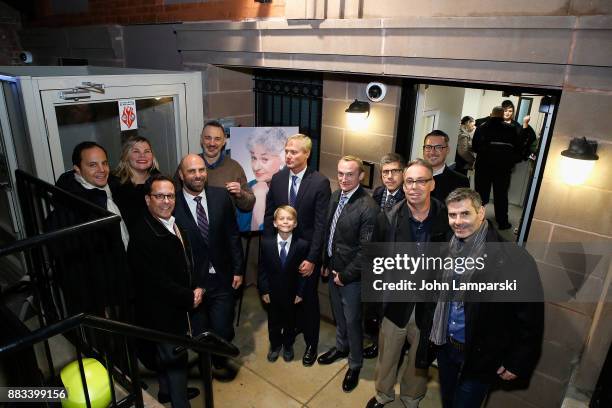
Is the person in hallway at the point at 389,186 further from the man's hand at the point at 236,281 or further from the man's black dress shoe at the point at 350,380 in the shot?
the man's hand at the point at 236,281

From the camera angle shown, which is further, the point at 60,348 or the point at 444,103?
the point at 444,103

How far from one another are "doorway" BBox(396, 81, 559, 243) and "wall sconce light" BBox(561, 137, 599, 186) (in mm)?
412

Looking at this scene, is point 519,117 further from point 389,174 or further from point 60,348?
point 60,348

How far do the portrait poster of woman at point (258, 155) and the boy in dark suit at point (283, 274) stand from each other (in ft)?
2.56

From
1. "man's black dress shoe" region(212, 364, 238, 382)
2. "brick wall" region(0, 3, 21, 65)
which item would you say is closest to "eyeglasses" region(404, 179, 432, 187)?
"man's black dress shoe" region(212, 364, 238, 382)

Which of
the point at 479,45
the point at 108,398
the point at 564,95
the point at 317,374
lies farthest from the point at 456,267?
the point at 108,398

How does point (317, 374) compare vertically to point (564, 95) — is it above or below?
below

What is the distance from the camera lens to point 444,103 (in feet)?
24.8

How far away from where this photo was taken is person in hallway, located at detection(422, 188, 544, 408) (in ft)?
8.73

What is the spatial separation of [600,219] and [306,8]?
297 cm

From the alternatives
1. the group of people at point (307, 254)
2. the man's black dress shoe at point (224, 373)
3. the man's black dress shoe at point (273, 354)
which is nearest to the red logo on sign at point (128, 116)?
the group of people at point (307, 254)

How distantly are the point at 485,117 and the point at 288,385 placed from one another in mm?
5804

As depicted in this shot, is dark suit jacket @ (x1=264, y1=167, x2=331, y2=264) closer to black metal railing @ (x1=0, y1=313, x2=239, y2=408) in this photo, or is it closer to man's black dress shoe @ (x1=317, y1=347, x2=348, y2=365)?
man's black dress shoe @ (x1=317, y1=347, x2=348, y2=365)

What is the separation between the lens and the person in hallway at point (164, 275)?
295cm
